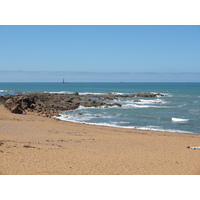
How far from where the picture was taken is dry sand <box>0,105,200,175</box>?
37.3 ft

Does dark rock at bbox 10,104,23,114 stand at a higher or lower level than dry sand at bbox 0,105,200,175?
higher

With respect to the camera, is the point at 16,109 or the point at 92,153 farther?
the point at 16,109

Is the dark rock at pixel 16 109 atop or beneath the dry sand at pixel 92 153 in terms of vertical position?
atop

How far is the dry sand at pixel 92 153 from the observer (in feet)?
37.3

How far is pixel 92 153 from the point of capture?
46.9 feet

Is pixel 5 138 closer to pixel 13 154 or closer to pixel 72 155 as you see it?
pixel 13 154

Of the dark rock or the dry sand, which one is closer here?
the dry sand

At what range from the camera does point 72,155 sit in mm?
13508

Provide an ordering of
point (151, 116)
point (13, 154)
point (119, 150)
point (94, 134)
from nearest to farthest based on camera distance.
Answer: point (13, 154)
point (119, 150)
point (94, 134)
point (151, 116)

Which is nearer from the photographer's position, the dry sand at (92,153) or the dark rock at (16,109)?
the dry sand at (92,153)

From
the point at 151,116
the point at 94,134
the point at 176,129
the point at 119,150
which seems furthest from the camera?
the point at 151,116

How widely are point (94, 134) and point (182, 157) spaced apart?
26.5 feet

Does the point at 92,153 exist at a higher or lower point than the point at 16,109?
lower

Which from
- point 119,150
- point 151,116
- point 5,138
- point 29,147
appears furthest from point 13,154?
point 151,116
